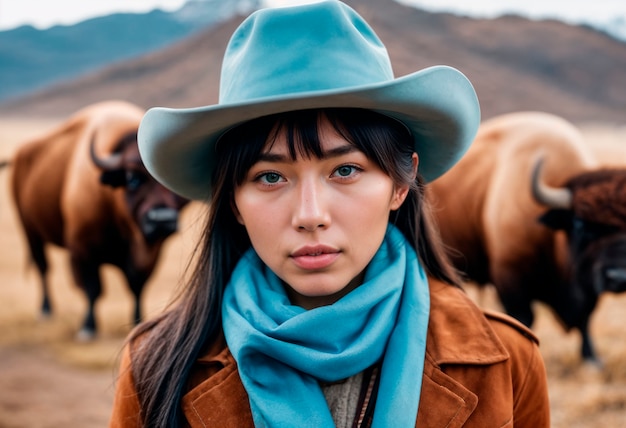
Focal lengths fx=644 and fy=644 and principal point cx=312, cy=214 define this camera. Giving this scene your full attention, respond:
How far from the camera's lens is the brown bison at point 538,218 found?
4191 mm

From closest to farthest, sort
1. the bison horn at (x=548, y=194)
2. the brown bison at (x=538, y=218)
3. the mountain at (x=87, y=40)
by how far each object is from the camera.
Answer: the brown bison at (x=538, y=218)
the bison horn at (x=548, y=194)
the mountain at (x=87, y=40)

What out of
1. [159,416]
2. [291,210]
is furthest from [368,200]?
[159,416]

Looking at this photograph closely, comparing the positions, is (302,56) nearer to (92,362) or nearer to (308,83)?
(308,83)

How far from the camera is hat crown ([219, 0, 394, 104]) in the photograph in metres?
1.48

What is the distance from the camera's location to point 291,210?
59.6 inches

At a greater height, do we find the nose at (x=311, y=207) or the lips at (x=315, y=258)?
the nose at (x=311, y=207)

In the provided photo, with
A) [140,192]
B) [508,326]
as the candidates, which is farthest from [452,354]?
[140,192]

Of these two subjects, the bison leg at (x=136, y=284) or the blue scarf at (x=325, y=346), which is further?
the bison leg at (x=136, y=284)

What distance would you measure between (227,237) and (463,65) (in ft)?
157

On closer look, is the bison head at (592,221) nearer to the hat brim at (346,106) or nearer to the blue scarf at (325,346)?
the hat brim at (346,106)

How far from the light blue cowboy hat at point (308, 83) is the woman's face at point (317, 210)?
0.38 ft

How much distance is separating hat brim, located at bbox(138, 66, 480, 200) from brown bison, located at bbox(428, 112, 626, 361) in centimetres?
273

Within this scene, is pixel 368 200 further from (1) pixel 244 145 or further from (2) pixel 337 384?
(2) pixel 337 384

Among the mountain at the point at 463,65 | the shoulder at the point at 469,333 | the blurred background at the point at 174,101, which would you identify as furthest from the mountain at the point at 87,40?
the shoulder at the point at 469,333
